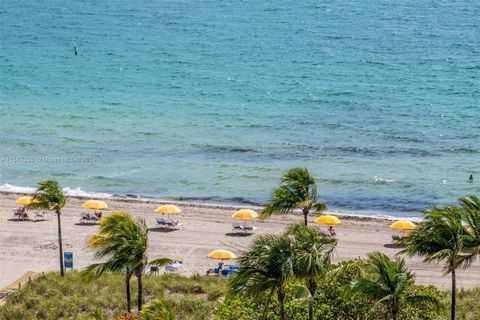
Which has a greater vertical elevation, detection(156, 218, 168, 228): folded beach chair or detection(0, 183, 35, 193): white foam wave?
detection(0, 183, 35, 193): white foam wave

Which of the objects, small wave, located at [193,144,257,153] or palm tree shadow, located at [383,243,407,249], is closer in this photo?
palm tree shadow, located at [383,243,407,249]

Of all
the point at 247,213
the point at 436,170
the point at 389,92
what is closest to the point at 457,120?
the point at 389,92

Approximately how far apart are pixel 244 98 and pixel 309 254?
67.9 m

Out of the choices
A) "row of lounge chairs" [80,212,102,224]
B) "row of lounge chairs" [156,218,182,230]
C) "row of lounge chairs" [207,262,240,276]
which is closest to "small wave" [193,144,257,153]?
"row of lounge chairs" [156,218,182,230]

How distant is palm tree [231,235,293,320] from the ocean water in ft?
103

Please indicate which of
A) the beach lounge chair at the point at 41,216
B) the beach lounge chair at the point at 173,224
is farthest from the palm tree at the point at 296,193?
the beach lounge chair at the point at 41,216

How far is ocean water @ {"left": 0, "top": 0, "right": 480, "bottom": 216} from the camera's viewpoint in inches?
2351

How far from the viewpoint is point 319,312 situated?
25688 mm

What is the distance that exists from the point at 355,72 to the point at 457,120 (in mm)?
24194

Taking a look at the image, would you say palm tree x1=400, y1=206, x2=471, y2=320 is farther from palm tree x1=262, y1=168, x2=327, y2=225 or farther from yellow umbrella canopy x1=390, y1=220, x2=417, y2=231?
yellow umbrella canopy x1=390, y1=220, x2=417, y2=231

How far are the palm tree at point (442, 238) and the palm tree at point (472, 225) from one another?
0.40 ft

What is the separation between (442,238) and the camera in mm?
23219

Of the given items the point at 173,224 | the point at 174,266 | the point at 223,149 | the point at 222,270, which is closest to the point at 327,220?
the point at 173,224

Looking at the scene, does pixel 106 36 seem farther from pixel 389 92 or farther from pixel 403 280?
pixel 403 280
